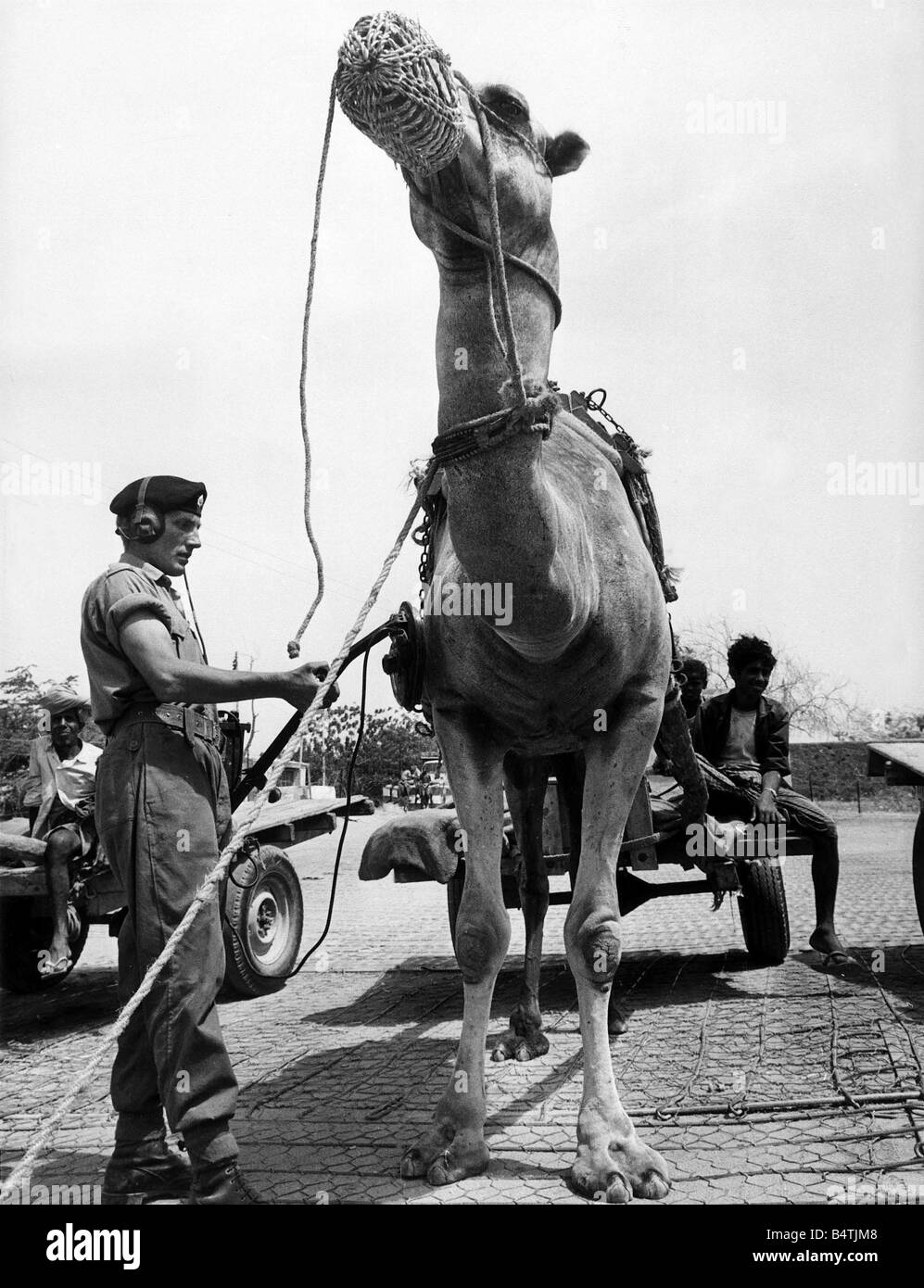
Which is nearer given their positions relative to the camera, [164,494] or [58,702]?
[164,494]

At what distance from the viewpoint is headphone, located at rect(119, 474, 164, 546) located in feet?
13.3

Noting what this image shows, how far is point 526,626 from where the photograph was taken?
140 inches

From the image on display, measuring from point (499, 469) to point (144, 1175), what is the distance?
2.54 m

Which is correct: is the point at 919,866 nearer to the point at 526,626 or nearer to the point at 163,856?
the point at 526,626

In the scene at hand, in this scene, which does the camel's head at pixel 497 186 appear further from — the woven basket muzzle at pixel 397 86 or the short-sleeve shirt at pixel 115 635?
the short-sleeve shirt at pixel 115 635

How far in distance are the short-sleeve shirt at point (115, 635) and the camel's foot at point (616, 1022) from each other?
3.26m

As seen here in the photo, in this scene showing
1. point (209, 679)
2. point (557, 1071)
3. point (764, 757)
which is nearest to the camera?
point (209, 679)

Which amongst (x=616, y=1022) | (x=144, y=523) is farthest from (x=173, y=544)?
(x=616, y=1022)

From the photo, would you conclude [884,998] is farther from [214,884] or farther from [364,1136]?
[214,884]

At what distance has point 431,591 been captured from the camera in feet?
14.3

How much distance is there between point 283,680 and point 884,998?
4.13 m

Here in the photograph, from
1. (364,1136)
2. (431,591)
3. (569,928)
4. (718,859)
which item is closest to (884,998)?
(718,859)
